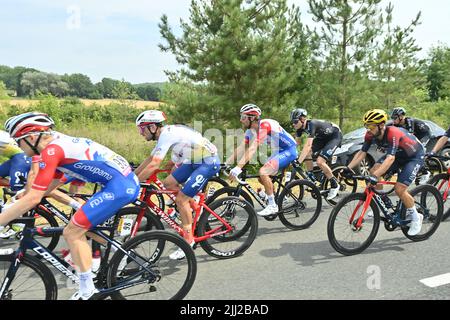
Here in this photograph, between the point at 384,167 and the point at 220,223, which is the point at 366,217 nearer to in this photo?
the point at 384,167

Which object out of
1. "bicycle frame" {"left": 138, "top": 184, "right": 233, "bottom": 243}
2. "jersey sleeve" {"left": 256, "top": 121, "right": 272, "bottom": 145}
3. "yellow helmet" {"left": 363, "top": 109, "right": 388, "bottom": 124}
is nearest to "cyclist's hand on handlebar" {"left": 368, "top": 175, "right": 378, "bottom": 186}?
"yellow helmet" {"left": 363, "top": 109, "right": 388, "bottom": 124}

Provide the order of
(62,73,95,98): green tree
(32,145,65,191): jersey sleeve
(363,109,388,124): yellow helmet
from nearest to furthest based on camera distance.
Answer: (32,145,65,191): jersey sleeve < (363,109,388,124): yellow helmet < (62,73,95,98): green tree

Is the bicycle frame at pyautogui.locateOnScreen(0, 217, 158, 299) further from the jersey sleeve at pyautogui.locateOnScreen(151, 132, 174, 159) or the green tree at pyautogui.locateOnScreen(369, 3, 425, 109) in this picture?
the green tree at pyautogui.locateOnScreen(369, 3, 425, 109)

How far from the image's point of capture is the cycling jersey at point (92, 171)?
319 cm

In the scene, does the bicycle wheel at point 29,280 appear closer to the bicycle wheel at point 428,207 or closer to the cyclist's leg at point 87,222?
the cyclist's leg at point 87,222

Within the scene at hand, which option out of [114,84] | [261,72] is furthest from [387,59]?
[114,84]

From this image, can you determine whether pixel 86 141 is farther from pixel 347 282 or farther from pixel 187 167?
pixel 347 282

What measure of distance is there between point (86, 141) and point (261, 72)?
10130mm

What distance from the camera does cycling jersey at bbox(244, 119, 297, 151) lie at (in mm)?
6039

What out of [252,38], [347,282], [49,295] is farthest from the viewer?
[252,38]

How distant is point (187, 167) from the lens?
5.25 m

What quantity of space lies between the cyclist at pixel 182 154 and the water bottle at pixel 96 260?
1.13m

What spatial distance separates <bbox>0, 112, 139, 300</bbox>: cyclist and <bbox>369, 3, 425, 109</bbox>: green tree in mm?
13989

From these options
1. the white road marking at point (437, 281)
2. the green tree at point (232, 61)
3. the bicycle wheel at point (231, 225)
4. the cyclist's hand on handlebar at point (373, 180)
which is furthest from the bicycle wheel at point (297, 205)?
the green tree at point (232, 61)
